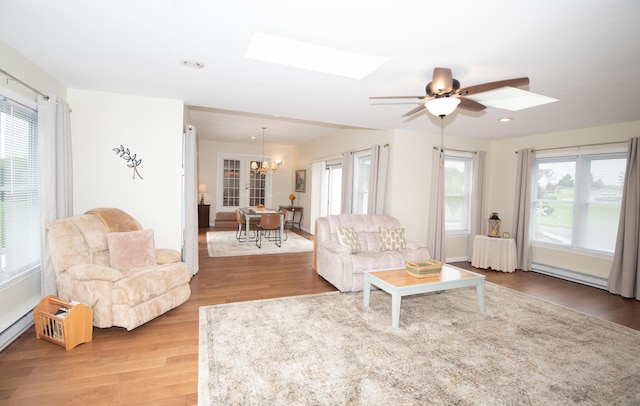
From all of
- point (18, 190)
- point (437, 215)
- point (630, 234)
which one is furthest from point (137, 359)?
point (630, 234)

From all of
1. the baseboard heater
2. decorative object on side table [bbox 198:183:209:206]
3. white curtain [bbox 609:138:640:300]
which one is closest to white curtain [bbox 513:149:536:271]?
the baseboard heater

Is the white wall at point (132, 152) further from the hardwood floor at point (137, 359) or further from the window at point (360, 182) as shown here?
the window at point (360, 182)

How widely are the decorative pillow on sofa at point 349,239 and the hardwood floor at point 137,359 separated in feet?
2.03

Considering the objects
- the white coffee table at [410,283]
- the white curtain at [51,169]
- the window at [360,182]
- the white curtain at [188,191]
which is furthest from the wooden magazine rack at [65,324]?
the window at [360,182]

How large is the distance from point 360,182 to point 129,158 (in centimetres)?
409

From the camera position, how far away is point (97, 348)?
2.36m

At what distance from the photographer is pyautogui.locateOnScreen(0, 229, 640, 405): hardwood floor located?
1849 mm

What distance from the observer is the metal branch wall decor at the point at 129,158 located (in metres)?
3.59

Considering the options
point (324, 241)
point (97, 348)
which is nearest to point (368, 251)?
point (324, 241)

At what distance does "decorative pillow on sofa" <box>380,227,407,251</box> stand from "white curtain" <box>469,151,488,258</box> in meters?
2.22

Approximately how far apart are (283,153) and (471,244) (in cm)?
640

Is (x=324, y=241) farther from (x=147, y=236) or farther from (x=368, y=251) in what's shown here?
(x=147, y=236)

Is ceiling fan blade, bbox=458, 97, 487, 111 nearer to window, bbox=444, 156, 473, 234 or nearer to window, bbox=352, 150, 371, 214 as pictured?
window, bbox=444, 156, 473, 234

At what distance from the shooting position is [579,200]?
4.68 m
